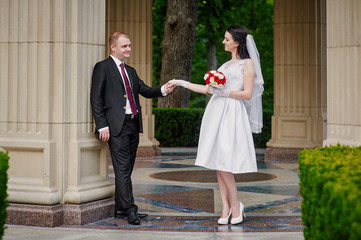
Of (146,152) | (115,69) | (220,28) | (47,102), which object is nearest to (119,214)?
(47,102)

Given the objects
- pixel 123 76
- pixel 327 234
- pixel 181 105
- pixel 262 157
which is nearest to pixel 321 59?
pixel 262 157

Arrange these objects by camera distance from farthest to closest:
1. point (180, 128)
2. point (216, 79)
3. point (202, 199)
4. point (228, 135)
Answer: point (180, 128), point (202, 199), point (228, 135), point (216, 79)

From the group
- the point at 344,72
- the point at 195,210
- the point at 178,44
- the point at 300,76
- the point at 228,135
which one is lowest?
the point at 195,210

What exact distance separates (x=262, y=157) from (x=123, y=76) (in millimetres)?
9055

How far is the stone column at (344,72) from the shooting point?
7242 millimetres

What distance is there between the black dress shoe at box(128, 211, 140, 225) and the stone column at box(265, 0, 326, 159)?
8.62 metres

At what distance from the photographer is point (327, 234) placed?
3.58m

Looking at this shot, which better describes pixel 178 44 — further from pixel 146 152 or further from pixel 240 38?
pixel 240 38

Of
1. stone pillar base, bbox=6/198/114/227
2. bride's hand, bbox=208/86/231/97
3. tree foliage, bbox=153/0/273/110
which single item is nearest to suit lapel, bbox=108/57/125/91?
bride's hand, bbox=208/86/231/97

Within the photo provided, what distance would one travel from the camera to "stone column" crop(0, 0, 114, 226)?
270 inches

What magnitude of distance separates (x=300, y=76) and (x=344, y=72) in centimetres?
770

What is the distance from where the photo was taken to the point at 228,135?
6789 millimetres

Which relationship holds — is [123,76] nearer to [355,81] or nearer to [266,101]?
[355,81]

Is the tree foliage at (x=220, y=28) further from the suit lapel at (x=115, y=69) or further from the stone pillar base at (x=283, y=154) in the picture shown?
the suit lapel at (x=115, y=69)
